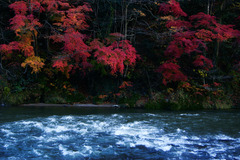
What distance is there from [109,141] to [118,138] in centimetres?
34

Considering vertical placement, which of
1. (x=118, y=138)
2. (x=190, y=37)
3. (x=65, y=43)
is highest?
(x=190, y=37)

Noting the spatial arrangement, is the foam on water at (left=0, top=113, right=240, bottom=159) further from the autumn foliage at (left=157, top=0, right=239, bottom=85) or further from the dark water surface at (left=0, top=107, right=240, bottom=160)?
the autumn foliage at (left=157, top=0, right=239, bottom=85)

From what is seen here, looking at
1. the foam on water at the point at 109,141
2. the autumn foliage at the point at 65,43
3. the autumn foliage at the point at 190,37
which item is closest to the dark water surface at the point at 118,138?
the foam on water at the point at 109,141

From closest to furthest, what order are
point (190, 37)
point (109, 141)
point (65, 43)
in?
1. point (109, 141)
2. point (190, 37)
3. point (65, 43)

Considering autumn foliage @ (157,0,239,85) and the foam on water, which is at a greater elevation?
autumn foliage @ (157,0,239,85)

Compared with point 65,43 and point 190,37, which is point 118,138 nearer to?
point 65,43

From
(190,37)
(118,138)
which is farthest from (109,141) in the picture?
(190,37)

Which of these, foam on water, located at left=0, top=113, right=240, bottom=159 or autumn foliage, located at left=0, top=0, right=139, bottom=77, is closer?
foam on water, located at left=0, top=113, right=240, bottom=159

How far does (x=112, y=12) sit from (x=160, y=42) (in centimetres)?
339

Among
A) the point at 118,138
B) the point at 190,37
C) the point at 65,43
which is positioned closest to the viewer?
the point at 118,138

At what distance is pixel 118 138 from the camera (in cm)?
578

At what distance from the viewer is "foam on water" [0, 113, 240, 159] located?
4.64 m

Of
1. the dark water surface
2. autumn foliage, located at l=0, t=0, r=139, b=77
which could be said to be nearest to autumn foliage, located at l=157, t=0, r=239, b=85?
autumn foliage, located at l=0, t=0, r=139, b=77

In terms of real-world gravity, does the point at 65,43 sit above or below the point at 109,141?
above
